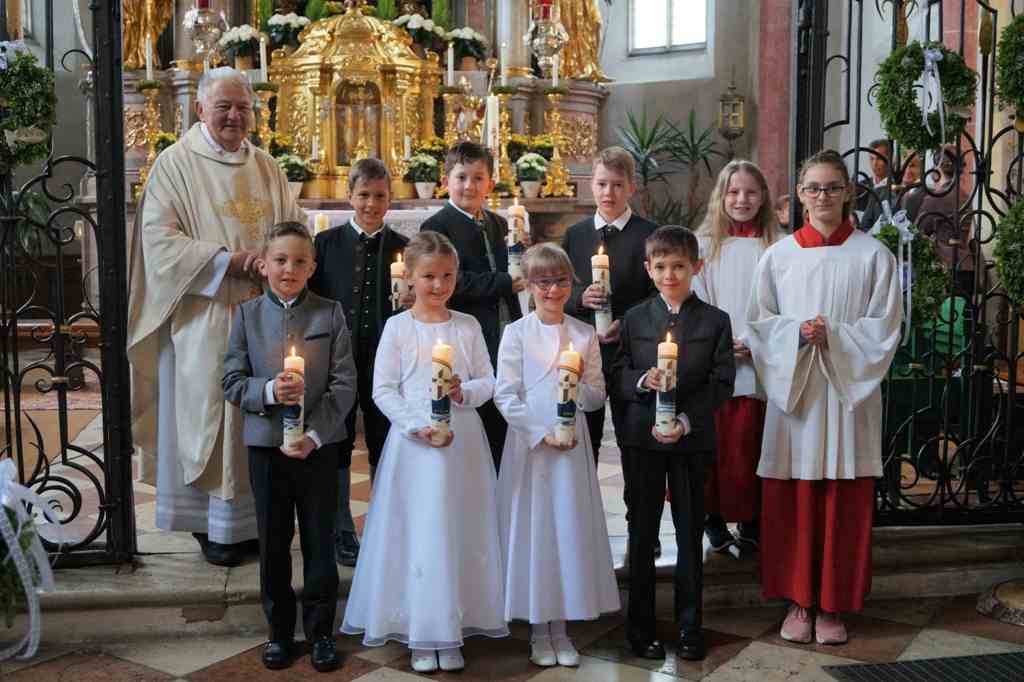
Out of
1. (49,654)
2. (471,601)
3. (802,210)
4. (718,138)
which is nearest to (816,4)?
(802,210)

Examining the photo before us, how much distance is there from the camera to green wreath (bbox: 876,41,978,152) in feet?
14.5

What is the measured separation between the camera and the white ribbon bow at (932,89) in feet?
14.3

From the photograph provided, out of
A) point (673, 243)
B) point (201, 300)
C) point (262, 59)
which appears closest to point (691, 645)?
point (673, 243)

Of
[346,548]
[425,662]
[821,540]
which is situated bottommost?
[425,662]

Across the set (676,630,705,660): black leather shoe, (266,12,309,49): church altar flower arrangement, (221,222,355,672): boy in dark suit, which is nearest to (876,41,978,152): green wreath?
(676,630,705,660): black leather shoe

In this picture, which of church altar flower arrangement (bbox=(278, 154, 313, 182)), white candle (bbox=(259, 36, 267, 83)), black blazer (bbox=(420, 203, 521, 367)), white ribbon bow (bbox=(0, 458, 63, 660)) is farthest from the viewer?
church altar flower arrangement (bbox=(278, 154, 313, 182))

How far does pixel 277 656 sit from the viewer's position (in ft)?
12.2

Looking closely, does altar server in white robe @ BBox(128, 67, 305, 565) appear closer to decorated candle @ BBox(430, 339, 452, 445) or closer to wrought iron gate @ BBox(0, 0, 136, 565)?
wrought iron gate @ BBox(0, 0, 136, 565)

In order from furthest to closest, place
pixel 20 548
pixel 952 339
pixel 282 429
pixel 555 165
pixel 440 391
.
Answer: pixel 555 165
pixel 952 339
pixel 282 429
pixel 440 391
pixel 20 548

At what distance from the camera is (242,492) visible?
4332 mm

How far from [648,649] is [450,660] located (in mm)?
641

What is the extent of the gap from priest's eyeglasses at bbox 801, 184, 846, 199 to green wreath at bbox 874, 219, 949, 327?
1.93 feet

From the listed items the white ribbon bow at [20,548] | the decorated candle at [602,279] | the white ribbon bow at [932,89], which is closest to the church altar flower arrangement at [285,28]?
the white ribbon bow at [932,89]

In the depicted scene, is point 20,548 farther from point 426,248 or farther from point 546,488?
point 546,488
